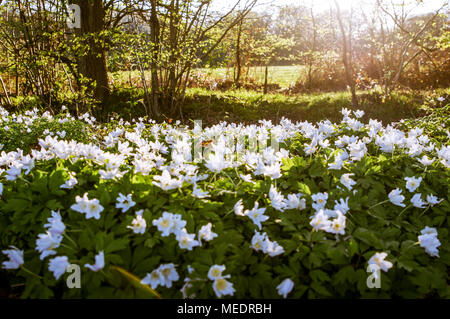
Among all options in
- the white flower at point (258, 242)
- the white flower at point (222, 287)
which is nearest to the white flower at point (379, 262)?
the white flower at point (258, 242)

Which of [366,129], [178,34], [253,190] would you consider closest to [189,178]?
[253,190]

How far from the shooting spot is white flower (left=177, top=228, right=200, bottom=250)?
1.58 metres

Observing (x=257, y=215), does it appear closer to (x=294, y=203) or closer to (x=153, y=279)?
(x=294, y=203)

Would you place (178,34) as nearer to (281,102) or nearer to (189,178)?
(281,102)

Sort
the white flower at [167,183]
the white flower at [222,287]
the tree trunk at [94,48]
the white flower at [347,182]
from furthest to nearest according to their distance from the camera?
the tree trunk at [94,48] < the white flower at [347,182] < the white flower at [167,183] < the white flower at [222,287]

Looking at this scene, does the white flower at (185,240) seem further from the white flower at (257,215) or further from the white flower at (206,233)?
the white flower at (257,215)

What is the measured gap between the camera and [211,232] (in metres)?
1.70

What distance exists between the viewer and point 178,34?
7902 millimetres

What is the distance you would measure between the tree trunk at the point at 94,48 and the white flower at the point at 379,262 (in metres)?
8.17

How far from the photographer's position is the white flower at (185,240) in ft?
5.20

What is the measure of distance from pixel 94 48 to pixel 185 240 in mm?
8470

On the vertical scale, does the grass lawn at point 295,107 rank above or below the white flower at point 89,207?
above

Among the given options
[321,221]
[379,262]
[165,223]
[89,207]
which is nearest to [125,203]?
[89,207]

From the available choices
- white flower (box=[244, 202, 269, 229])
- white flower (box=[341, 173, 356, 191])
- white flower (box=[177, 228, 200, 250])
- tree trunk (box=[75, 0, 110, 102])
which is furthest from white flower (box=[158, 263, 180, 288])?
tree trunk (box=[75, 0, 110, 102])
